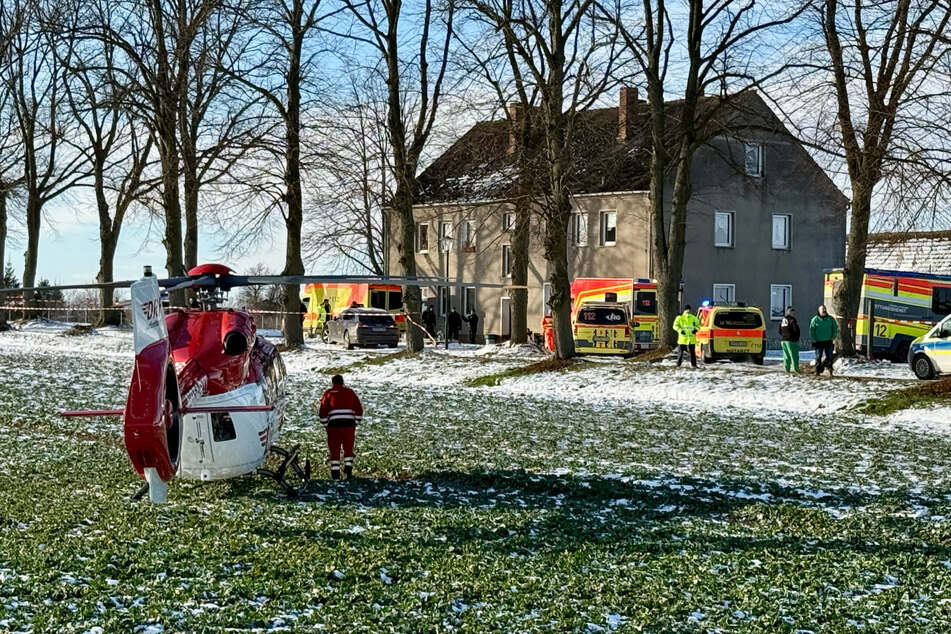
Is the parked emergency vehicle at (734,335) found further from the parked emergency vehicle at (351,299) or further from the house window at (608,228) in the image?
the parked emergency vehicle at (351,299)

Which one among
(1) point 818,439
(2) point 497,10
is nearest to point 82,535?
(1) point 818,439

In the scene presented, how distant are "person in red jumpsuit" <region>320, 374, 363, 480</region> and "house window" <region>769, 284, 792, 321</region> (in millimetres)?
43674

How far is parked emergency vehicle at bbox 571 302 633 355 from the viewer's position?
40.4 metres

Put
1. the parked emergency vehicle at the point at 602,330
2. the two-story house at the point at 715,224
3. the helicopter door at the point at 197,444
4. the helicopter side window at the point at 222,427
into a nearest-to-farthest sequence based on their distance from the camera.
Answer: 1. the helicopter door at the point at 197,444
2. the helicopter side window at the point at 222,427
3. the parked emergency vehicle at the point at 602,330
4. the two-story house at the point at 715,224

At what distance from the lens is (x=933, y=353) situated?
96.6 ft

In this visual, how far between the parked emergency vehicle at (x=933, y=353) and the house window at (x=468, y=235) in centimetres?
3275

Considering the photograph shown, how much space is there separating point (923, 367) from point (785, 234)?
2820cm

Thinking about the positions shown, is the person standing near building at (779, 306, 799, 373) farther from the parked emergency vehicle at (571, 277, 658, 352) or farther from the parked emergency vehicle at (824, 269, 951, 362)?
the parked emergency vehicle at (571, 277, 658, 352)

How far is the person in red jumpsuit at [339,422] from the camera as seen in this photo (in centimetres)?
1530

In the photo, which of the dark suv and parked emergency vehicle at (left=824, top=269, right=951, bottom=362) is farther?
the dark suv

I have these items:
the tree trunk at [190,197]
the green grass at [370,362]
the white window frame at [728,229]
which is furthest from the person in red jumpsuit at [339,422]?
the white window frame at [728,229]

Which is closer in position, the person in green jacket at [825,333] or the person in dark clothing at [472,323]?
the person in green jacket at [825,333]

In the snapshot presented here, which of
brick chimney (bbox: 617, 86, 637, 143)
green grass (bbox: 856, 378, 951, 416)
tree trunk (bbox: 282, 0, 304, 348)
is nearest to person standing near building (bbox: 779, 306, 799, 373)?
green grass (bbox: 856, 378, 951, 416)

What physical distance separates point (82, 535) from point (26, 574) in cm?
164
